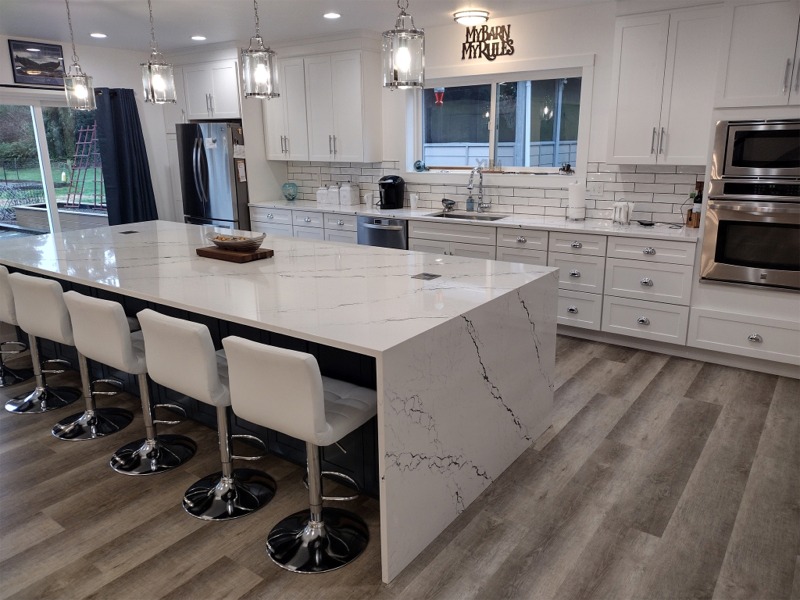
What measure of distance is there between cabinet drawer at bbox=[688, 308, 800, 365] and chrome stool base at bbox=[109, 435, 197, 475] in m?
3.29

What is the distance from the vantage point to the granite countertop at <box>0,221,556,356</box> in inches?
84.0

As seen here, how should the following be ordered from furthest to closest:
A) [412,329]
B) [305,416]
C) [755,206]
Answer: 1. [755,206]
2. [412,329]
3. [305,416]

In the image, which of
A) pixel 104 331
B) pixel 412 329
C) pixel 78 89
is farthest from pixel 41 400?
pixel 412 329

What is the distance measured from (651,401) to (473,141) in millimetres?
2998

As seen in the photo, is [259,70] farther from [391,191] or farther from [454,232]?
[391,191]

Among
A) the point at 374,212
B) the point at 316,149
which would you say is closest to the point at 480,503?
the point at 374,212

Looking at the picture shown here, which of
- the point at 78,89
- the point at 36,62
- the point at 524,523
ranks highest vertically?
the point at 36,62

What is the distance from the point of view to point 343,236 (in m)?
5.70

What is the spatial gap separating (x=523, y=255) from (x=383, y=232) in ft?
4.43

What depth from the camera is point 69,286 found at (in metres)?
3.91

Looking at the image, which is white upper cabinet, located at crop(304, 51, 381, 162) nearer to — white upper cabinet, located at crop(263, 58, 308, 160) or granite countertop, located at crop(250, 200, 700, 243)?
white upper cabinet, located at crop(263, 58, 308, 160)

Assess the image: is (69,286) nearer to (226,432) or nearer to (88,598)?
(226,432)

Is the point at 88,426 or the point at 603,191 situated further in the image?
the point at 603,191

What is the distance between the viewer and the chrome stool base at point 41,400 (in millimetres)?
3469
